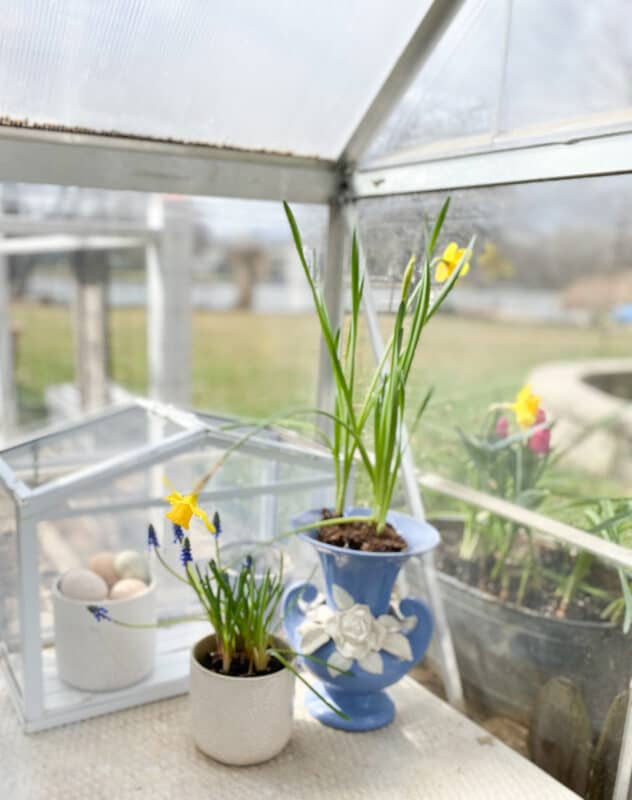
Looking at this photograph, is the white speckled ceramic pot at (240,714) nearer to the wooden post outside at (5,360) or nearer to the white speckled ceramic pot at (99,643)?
the white speckled ceramic pot at (99,643)

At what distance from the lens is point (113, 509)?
1095 mm

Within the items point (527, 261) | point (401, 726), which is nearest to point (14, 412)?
point (401, 726)

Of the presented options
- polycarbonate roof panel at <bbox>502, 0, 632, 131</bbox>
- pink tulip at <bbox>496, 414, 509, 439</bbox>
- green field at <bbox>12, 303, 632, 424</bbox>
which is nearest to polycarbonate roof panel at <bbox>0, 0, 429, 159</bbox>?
pink tulip at <bbox>496, 414, 509, 439</bbox>

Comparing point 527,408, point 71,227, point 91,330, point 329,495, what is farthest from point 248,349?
point 527,408

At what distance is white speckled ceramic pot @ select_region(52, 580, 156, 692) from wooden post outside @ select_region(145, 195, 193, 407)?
166cm

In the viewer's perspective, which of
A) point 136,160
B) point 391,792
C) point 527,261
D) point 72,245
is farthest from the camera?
point 527,261

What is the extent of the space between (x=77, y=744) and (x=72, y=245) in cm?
257

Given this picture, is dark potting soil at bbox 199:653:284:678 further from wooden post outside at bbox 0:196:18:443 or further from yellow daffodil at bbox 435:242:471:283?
wooden post outside at bbox 0:196:18:443

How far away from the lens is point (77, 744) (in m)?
1.04

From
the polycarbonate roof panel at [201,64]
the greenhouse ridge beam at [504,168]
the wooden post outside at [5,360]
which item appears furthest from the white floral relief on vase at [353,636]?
the wooden post outside at [5,360]

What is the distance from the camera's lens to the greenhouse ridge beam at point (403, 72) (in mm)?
1106

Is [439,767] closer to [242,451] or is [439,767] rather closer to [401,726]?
[401,726]

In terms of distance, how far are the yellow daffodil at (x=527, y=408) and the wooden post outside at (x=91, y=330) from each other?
2.40 metres

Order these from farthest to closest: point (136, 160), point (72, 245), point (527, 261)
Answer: point (527, 261) → point (72, 245) → point (136, 160)
